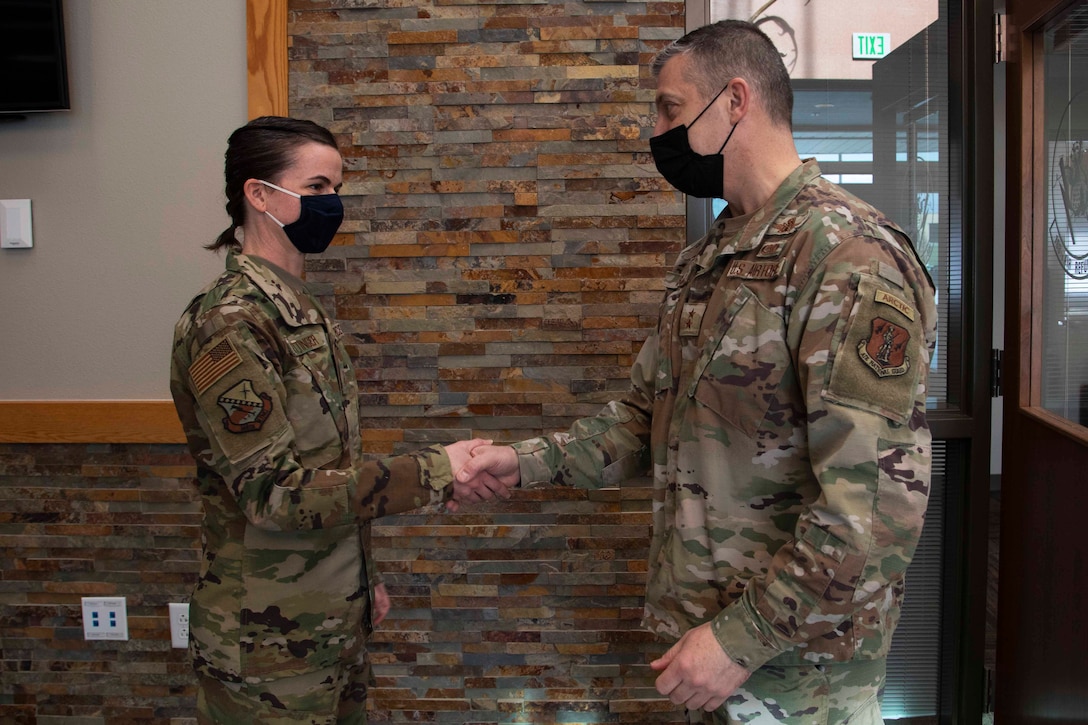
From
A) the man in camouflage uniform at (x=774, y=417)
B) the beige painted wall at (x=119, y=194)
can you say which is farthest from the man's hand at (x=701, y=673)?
the beige painted wall at (x=119, y=194)

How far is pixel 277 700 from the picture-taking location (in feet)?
4.58

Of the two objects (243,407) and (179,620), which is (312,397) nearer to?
(243,407)

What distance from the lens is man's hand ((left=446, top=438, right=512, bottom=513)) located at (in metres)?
1.57

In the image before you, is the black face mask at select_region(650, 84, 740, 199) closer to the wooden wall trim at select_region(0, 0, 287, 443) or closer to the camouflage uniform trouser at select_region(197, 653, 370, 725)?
the camouflage uniform trouser at select_region(197, 653, 370, 725)

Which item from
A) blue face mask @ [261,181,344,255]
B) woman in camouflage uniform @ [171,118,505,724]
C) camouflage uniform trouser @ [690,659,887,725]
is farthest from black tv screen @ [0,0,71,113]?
camouflage uniform trouser @ [690,659,887,725]

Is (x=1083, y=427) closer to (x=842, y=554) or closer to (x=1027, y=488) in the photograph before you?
(x=1027, y=488)

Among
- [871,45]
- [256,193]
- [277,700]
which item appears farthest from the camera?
[871,45]

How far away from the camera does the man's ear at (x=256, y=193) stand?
4.99 ft

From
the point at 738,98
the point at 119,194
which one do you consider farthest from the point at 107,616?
the point at 738,98

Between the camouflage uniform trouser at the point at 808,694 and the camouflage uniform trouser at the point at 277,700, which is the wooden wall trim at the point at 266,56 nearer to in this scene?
the camouflage uniform trouser at the point at 277,700

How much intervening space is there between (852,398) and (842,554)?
22 cm

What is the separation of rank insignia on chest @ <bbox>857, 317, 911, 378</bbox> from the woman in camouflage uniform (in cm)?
83

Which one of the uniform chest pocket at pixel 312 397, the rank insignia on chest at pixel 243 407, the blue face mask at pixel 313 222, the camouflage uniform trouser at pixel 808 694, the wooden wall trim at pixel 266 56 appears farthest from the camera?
the wooden wall trim at pixel 266 56

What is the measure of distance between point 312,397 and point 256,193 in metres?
0.45
